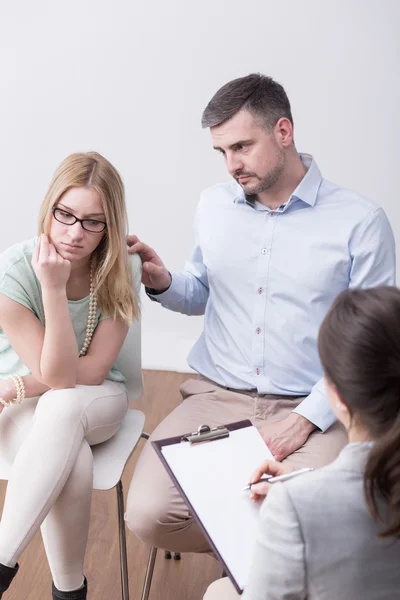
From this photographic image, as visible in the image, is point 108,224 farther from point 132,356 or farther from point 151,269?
point 132,356

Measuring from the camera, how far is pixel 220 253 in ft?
6.95

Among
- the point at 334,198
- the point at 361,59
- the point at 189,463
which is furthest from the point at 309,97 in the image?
the point at 189,463

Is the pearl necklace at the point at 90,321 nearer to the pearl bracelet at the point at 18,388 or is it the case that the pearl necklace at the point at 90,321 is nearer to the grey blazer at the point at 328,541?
the pearl bracelet at the point at 18,388

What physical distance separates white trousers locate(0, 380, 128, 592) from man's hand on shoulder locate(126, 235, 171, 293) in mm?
405

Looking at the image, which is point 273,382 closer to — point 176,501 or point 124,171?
point 176,501

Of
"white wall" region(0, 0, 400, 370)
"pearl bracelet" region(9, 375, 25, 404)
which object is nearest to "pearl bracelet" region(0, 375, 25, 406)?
"pearl bracelet" region(9, 375, 25, 404)

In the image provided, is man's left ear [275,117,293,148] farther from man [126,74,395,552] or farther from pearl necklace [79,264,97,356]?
pearl necklace [79,264,97,356]

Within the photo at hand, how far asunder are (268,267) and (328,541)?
1086 millimetres

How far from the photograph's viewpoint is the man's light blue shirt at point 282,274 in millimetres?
1978

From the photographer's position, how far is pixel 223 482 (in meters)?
1.49

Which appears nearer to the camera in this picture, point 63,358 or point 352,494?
point 352,494

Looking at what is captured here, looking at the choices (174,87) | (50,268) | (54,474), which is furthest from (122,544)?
(174,87)

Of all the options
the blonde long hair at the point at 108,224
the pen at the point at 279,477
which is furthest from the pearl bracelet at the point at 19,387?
the pen at the point at 279,477

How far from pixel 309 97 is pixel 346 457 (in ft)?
8.70
